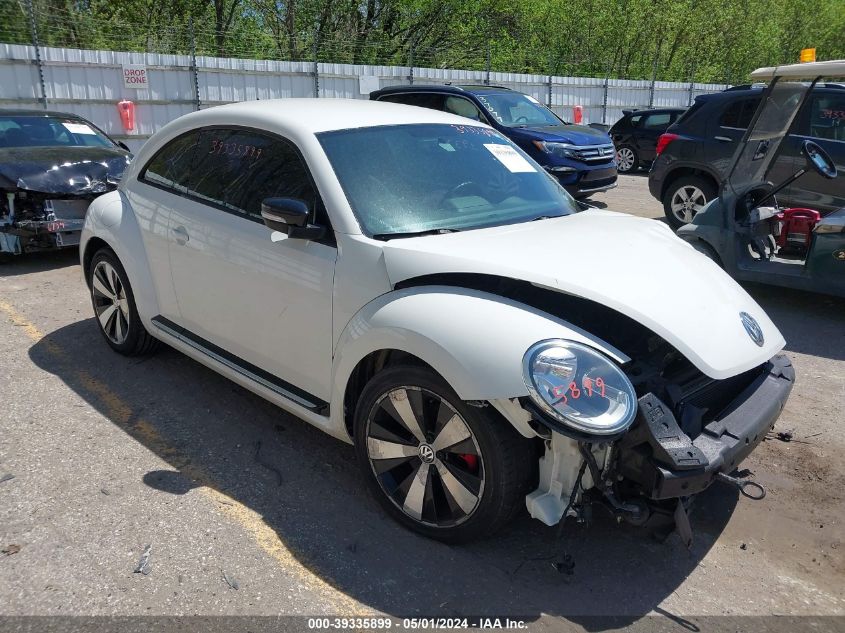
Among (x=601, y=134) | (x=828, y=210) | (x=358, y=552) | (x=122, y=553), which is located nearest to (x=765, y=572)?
(x=358, y=552)

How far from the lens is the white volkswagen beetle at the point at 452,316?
103 inches

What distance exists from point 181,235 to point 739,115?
7354 mm

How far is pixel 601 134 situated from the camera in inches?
462

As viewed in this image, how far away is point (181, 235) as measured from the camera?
13.4 feet

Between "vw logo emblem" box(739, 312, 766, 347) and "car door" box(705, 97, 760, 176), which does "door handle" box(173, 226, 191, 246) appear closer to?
"vw logo emblem" box(739, 312, 766, 347)

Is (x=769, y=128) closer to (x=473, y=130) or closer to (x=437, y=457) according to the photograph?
(x=473, y=130)

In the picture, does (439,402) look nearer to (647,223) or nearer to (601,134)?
(647,223)

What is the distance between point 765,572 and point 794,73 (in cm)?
402

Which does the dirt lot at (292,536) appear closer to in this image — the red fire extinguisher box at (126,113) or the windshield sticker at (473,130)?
the windshield sticker at (473,130)

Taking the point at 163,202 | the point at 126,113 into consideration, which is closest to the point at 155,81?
the point at 126,113

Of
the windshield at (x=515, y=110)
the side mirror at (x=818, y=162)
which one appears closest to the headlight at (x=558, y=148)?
the windshield at (x=515, y=110)

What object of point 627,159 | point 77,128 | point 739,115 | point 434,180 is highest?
point 434,180

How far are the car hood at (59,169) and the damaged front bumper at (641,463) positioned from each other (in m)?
6.50


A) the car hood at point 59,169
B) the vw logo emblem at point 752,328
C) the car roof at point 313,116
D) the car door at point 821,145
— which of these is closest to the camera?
the vw logo emblem at point 752,328
